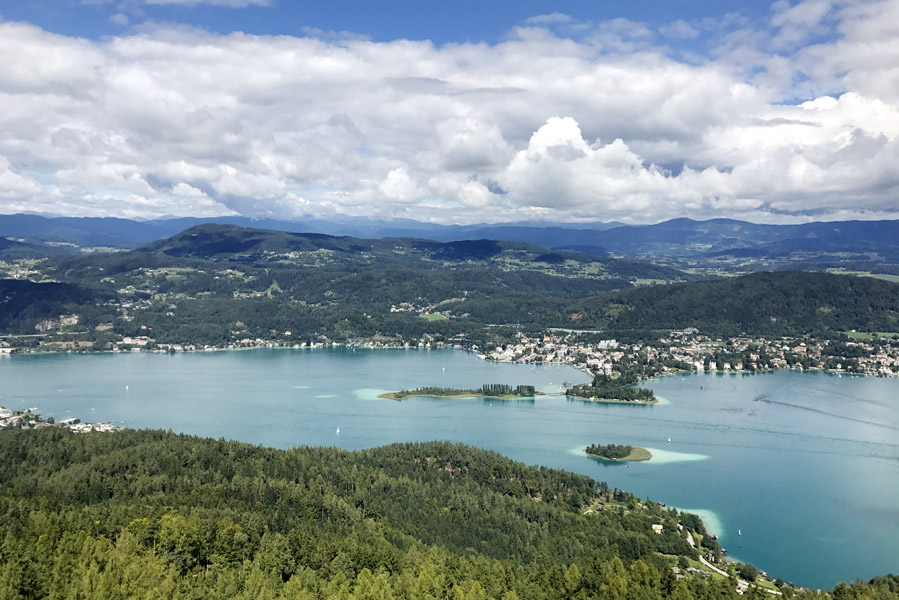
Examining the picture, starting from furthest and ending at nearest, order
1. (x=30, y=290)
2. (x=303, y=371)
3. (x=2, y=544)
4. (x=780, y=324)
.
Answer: (x=30, y=290) < (x=780, y=324) < (x=303, y=371) < (x=2, y=544)

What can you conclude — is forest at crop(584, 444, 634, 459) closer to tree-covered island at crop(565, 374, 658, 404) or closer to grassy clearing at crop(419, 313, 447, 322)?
tree-covered island at crop(565, 374, 658, 404)

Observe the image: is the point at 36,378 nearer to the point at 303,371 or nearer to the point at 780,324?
the point at 303,371

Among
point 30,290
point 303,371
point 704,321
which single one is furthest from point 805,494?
point 30,290

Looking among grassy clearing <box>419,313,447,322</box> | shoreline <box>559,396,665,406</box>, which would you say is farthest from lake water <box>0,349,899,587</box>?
grassy clearing <box>419,313,447,322</box>

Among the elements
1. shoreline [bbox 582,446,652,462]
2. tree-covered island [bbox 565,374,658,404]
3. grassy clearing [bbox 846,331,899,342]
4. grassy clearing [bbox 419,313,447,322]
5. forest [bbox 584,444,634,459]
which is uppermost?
grassy clearing [bbox 846,331,899,342]

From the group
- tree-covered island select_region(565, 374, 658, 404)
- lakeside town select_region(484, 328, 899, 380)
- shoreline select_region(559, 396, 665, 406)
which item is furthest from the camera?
lakeside town select_region(484, 328, 899, 380)

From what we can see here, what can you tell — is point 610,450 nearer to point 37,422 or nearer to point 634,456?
point 634,456

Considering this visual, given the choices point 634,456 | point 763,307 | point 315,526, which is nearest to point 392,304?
point 763,307
